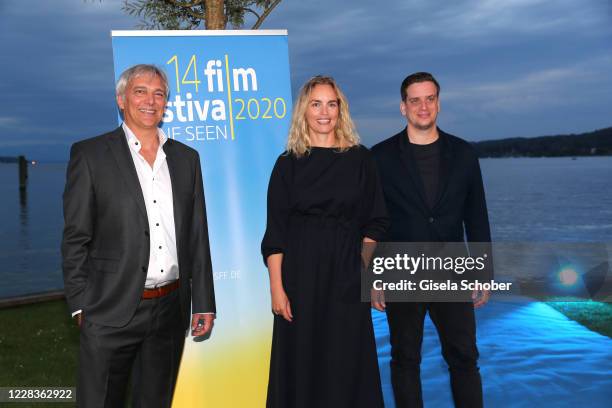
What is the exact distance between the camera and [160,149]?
269 cm

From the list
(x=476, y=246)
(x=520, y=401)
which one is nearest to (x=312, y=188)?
(x=476, y=246)

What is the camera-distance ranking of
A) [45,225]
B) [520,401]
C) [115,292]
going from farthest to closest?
1. [45,225]
2. [520,401]
3. [115,292]

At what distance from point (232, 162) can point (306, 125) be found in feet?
2.61

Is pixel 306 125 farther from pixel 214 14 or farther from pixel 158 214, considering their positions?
pixel 214 14

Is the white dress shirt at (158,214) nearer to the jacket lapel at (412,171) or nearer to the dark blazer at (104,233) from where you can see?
the dark blazer at (104,233)

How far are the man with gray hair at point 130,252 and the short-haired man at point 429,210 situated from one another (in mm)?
1096

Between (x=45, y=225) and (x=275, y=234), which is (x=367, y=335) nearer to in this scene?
(x=275, y=234)

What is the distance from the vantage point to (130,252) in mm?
2488

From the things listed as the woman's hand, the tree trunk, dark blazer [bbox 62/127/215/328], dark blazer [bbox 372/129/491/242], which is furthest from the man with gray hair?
the tree trunk

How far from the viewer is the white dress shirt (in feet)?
8.37

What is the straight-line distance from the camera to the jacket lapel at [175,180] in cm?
261

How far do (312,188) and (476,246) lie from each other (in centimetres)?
103

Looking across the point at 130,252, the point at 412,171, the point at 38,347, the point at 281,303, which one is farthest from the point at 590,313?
Answer: the point at 38,347

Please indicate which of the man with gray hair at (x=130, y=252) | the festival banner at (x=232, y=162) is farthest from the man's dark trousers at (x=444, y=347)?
the man with gray hair at (x=130, y=252)
